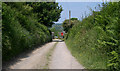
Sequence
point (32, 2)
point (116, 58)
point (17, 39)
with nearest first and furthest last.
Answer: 1. point (116, 58)
2. point (17, 39)
3. point (32, 2)

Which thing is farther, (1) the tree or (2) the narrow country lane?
(1) the tree

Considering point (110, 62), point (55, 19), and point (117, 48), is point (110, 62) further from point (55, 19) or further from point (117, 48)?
point (55, 19)

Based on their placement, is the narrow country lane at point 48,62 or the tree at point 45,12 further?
the tree at point 45,12

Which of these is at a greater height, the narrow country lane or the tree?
the tree

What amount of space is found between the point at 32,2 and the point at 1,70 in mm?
27458

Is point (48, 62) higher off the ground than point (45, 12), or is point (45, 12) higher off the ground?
point (45, 12)

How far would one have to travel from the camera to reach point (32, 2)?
33.2 m

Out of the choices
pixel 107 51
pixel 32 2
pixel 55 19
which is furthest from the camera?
pixel 55 19

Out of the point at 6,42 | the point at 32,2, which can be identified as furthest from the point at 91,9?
the point at 32,2

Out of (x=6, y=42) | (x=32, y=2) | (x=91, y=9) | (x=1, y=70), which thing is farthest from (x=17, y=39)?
(x=32, y=2)

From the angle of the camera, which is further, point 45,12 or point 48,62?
point 45,12

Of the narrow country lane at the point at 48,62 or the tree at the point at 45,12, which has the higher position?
the tree at the point at 45,12

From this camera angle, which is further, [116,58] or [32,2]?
[32,2]

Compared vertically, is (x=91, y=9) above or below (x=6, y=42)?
above
